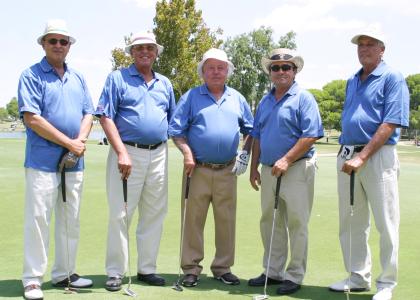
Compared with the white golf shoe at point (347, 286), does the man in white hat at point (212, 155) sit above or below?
above

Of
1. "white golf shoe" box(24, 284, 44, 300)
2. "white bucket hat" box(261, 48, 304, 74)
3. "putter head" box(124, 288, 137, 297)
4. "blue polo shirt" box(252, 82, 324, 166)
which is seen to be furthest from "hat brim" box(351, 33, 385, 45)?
"white golf shoe" box(24, 284, 44, 300)

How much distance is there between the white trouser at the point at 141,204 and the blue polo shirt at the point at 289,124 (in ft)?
3.63

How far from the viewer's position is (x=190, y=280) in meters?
5.48

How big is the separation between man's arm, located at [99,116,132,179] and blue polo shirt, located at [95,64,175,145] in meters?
0.08

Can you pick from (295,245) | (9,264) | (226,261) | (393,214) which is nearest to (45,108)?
(9,264)

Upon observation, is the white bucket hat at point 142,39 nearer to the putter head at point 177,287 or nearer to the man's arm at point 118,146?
the man's arm at point 118,146

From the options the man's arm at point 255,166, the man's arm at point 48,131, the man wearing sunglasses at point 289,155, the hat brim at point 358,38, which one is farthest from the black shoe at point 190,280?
the hat brim at point 358,38

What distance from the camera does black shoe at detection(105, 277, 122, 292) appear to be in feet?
17.1

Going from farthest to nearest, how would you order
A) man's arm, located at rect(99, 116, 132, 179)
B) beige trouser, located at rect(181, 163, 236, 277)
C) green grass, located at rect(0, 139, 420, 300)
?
beige trouser, located at rect(181, 163, 236, 277)
man's arm, located at rect(99, 116, 132, 179)
green grass, located at rect(0, 139, 420, 300)

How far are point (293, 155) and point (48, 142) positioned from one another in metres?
2.30

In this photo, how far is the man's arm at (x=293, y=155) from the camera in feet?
17.3

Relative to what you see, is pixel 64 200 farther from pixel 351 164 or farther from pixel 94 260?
pixel 351 164

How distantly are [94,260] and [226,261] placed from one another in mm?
1545

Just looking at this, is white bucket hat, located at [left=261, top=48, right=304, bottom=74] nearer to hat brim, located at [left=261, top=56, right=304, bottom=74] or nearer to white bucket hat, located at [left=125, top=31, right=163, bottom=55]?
hat brim, located at [left=261, top=56, right=304, bottom=74]
